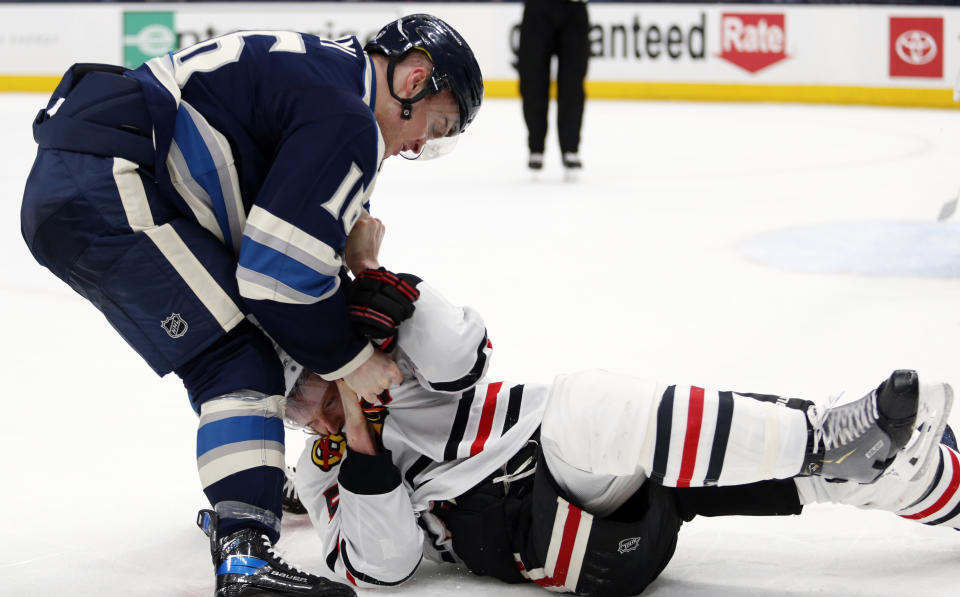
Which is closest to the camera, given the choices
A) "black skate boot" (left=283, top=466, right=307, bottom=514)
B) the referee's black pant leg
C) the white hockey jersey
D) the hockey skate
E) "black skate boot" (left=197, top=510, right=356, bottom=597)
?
"black skate boot" (left=197, top=510, right=356, bottom=597)

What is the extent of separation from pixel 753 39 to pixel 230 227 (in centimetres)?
841

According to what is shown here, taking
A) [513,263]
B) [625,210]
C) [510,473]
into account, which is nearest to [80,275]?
[510,473]

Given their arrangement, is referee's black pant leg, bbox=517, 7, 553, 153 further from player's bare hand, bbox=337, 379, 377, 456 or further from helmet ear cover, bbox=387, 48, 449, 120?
player's bare hand, bbox=337, 379, 377, 456

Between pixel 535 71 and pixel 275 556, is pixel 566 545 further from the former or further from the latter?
pixel 535 71

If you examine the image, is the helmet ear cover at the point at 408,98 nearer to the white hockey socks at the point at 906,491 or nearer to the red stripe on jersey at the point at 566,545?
the red stripe on jersey at the point at 566,545

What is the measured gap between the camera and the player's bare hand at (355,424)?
1.64 meters

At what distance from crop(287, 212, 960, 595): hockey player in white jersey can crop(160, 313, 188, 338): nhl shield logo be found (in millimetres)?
214

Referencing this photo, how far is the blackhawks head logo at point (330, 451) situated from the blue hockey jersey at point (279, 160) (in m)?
0.18

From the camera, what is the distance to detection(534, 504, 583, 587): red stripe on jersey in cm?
153

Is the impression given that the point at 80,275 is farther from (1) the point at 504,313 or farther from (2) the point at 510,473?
(1) the point at 504,313

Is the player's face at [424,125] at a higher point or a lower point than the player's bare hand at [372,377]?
higher

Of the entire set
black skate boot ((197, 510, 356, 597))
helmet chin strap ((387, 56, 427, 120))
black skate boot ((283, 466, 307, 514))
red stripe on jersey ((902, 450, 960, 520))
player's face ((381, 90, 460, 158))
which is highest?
helmet chin strap ((387, 56, 427, 120))

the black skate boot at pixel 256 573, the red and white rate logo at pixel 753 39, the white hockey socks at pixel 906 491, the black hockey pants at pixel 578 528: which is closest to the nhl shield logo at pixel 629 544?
the black hockey pants at pixel 578 528

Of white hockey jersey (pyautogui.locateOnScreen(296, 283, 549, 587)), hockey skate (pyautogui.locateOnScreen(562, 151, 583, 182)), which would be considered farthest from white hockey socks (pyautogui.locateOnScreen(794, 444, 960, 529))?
hockey skate (pyautogui.locateOnScreen(562, 151, 583, 182))
